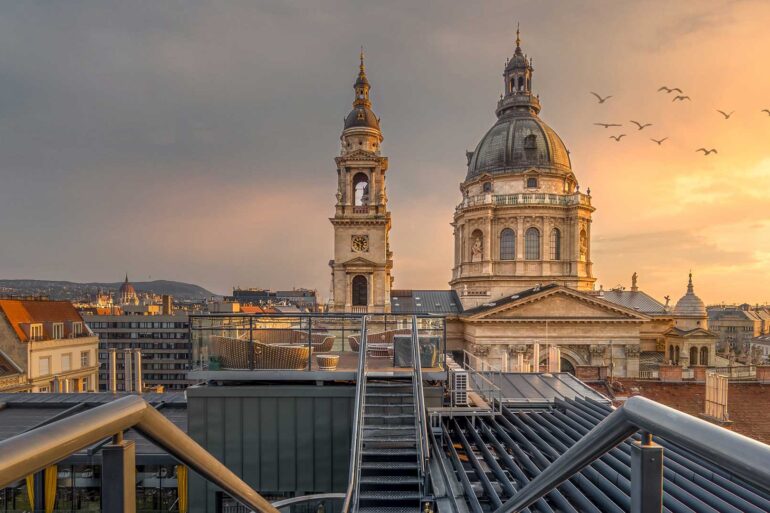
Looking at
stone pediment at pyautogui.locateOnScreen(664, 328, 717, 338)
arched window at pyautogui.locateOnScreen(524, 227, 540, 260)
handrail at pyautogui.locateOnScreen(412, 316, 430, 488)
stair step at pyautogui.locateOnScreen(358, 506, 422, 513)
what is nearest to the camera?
stair step at pyautogui.locateOnScreen(358, 506, 422, 513)

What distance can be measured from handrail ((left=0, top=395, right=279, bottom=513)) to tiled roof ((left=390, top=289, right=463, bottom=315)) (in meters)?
41.1

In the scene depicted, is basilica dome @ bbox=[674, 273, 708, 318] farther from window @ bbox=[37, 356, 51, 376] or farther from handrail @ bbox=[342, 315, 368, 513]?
window @ bbox=[37, 356, 51, 376]

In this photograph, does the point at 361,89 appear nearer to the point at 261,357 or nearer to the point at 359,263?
the point at 359,263

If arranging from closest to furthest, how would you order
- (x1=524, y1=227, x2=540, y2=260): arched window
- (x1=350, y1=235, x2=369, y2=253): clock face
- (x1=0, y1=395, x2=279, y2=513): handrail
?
(x1=0, y1=395, x2=279, y2=513): handrail
(x1=350, y1=235, x2=369, y2=253): clock face
(x1=524, y1=227, x2=540, y2=260): arched window

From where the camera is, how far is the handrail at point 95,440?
1.18 m

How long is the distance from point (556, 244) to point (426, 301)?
1449 centimetres

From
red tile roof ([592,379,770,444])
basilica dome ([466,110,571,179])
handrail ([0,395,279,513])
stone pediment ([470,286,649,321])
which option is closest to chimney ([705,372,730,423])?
red tile roof ([592,379,770,444])

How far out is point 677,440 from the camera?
57.9 inches

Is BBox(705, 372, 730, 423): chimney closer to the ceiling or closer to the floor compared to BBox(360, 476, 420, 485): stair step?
closer to the floor

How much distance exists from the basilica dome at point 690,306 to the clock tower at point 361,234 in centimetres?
3140

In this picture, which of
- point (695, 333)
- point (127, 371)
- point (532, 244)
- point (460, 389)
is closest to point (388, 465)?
point (460, 389)

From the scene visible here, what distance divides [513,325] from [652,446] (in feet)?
114

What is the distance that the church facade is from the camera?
1371 inches

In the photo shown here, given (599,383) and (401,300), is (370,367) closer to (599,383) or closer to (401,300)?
(599,383)
